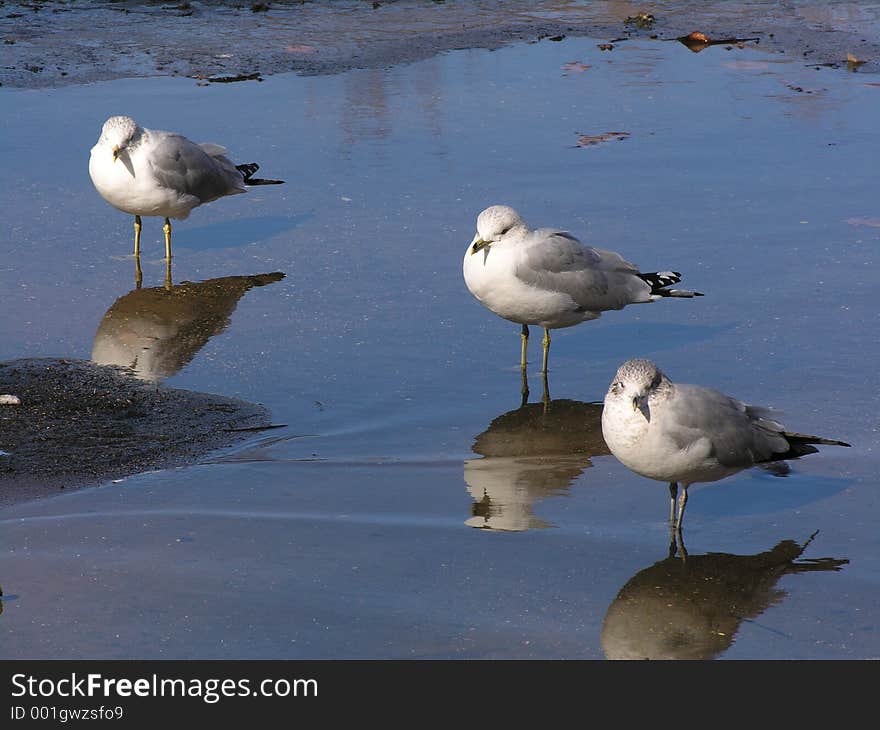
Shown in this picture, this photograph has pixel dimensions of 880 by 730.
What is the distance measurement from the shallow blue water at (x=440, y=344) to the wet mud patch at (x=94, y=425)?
17 cm

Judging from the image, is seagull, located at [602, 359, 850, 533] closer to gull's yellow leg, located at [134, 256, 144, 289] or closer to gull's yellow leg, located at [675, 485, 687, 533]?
gull's yellow leg, located at [675, 485, 687, 533]

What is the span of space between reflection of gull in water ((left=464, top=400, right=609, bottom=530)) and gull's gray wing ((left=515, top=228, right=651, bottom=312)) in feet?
2.38

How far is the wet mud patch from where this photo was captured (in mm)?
6105

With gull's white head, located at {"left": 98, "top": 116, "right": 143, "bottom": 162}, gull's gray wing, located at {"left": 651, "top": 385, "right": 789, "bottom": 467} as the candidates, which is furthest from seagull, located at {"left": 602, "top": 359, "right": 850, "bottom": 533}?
gull's white head, located at {"left": 98, "top": 116, "right": 143, "bottom": 162}

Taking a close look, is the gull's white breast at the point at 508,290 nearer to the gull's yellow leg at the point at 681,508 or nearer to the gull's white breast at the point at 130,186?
the gull's yellow leg at the point at 681,508

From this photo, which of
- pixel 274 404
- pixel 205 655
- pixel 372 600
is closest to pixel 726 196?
pixel 274 404

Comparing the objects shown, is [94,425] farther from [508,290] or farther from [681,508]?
[681,508]

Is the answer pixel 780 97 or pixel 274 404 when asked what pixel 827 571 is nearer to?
pixel 274 404

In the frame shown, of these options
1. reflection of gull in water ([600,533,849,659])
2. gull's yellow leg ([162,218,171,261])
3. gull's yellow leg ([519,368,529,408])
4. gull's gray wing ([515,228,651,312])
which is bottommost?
reflection of gull in water ([600,533,849,659])

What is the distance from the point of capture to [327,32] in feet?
47.9

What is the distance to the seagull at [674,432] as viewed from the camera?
217 inches

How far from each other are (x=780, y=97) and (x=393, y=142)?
12.0ft

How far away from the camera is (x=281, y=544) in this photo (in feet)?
17.9

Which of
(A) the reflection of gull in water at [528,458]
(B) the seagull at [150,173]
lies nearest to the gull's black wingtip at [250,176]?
(B) the seagull at [150,173]
